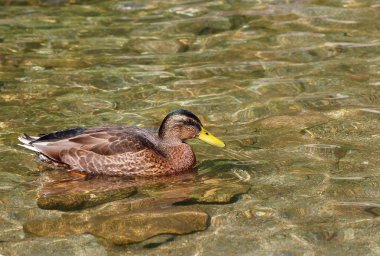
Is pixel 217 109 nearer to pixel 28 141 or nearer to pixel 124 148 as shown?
pixel 124 148

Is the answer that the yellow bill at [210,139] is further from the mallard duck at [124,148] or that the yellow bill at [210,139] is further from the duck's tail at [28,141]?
the duck's tail at [28,141]

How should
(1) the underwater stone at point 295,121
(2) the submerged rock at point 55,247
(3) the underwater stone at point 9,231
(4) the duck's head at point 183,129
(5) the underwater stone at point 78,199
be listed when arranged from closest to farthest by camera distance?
(2) the submerged rock at point 55,247 < (3) the underwater stone at point 9,231 < (5) the underwater stone at point 78,199 < (4) the duck's head at point 183,129 < (1) the underwater stone at point 295,121

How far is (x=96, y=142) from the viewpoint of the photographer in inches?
344

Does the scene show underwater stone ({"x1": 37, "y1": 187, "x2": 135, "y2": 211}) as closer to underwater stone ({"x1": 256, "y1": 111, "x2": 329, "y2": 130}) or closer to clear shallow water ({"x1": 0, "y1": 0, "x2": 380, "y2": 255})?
clear shallow water ({"x1": 0, "y1": 0, "x2": 380, "y2": 255})

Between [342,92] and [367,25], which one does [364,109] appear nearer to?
[342,92]

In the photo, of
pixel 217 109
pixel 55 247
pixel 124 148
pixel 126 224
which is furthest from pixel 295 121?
pixel 55 247

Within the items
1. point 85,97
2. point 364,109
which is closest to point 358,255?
point 364,109

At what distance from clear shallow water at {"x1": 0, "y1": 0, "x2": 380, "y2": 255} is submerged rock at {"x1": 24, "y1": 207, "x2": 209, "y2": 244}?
0.02m

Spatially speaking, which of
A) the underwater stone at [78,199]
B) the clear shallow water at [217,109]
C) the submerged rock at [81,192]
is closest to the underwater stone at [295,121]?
the clear shallow water at [217,109]

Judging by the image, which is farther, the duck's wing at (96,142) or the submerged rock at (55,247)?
the duck's wing at (96,142)

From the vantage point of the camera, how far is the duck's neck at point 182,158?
343 inches

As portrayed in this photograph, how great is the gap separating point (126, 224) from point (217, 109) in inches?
135

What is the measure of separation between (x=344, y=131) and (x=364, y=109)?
2.53 ft

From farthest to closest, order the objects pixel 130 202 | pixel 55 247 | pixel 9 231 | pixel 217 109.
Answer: pixel 217 109
pixel 130 202
pixel 9 231
pixel 55 247
